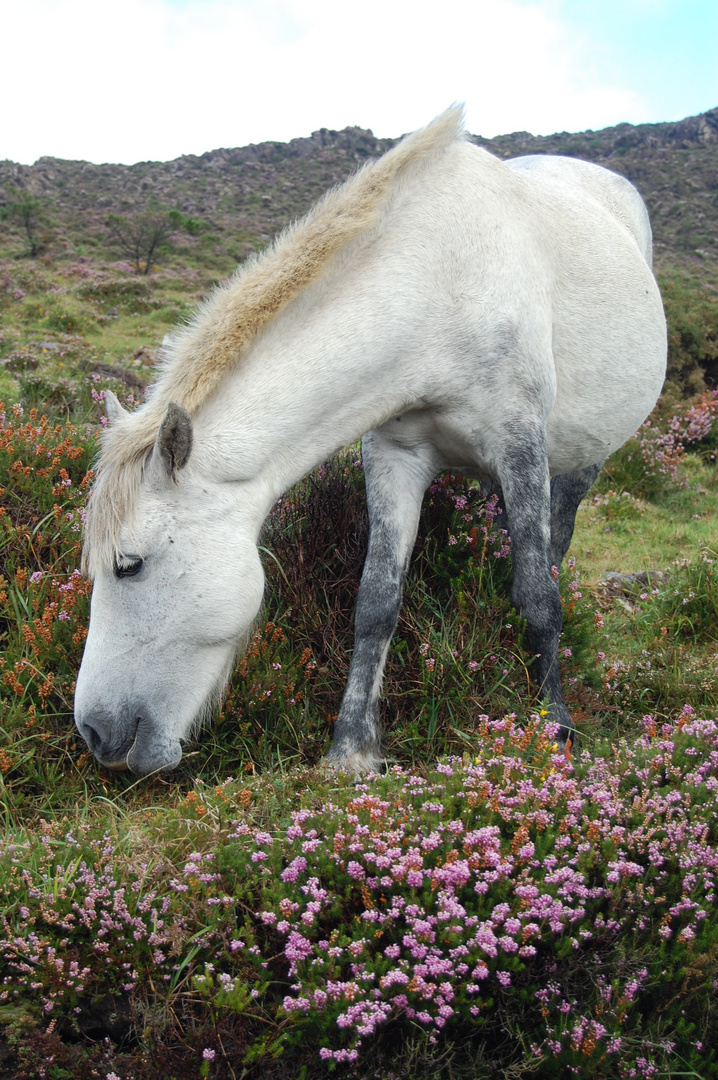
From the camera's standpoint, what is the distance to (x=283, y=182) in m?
57.1

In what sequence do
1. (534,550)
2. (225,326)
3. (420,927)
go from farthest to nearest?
(534,550), (225,326), (420,927)

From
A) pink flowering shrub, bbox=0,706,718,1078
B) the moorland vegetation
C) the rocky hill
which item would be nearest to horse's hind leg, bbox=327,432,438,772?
the moorland vegetation

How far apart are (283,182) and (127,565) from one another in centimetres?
6162

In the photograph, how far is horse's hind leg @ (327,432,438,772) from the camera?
120 inches

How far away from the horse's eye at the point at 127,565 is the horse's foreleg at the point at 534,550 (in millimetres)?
1547

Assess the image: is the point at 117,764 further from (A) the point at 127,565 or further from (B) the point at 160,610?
(A) the point at 127,565

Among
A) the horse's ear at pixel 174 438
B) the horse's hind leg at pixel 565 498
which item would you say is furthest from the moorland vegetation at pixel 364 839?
the horse's ear at pixel 174 438

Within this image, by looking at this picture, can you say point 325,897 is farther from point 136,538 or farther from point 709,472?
point 709,472

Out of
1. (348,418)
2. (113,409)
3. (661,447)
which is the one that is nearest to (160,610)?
(113,409)

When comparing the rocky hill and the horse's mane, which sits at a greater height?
the rocky hill

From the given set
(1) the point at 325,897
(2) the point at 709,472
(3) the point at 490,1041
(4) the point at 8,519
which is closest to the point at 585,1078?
(3) the point at 490,1041

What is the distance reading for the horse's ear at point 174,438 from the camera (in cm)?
240

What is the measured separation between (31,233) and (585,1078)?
36730mm

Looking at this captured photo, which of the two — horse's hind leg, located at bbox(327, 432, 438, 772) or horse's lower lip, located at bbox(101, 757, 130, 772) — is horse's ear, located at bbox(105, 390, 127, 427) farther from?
horse's lower lip, located at bbox(101, 757, 130, 772)
